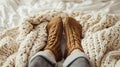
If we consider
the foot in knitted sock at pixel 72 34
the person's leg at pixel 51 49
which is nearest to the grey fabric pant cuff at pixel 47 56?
the person's leg at pixel 51 49

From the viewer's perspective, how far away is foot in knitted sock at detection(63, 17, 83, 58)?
1.29 meters

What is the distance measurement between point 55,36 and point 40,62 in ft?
0.88

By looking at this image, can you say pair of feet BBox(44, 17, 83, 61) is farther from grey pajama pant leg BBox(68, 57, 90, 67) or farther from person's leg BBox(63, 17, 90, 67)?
grey pajama pant leg BBox(68, 57, 90, 67)

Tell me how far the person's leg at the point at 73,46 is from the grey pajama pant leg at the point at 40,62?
76 millimetres

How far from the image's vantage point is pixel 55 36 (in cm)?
137

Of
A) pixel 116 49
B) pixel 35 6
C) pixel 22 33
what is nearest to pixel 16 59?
pixel 22 33

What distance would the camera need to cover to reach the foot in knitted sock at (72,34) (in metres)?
1.29

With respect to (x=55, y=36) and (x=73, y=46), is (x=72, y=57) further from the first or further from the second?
(x=55, y=36)

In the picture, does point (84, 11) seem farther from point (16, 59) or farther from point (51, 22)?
point (16, 59)

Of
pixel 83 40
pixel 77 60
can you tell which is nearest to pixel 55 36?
pixel 83 40

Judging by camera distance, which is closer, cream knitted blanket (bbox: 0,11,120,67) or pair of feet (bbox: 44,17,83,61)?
cream knitted blanket (bbox: 0,11,120,67)

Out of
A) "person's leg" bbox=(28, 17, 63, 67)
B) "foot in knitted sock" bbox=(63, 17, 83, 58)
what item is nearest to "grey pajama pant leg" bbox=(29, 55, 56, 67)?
"person's leg" bbox=(28, 17, 63, 67)

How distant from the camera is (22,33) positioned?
4.43 feet

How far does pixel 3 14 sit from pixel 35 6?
235 mm
